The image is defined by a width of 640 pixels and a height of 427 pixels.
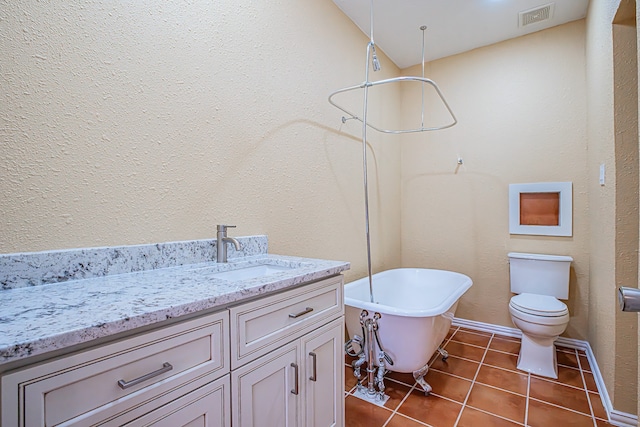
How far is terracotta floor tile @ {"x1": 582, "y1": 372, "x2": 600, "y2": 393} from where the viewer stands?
6.28ft

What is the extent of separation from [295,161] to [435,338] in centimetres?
137

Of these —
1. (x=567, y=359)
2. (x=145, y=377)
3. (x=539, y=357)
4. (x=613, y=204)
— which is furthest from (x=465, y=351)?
(x=145, y=377)

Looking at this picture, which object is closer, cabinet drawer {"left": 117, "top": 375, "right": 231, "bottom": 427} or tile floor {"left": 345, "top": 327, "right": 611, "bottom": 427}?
cabinet drawer {"left": 117, "top": 375, "right": 231, "bottom": 427}

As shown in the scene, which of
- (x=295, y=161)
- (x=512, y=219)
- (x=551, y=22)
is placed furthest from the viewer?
(x=512, y=219)

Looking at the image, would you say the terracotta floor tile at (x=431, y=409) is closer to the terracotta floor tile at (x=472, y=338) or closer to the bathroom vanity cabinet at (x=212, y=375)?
the bathroom vanity cabinet at (x=212, y=375)

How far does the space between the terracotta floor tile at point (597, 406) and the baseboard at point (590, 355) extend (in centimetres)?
2

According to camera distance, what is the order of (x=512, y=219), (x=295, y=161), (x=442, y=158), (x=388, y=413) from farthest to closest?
(x=442, y=158) < (x=512, y=219) < (x=295, y=161) < (x=388, y=413)

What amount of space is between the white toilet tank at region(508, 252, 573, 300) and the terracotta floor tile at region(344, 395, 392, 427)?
5.34 ft

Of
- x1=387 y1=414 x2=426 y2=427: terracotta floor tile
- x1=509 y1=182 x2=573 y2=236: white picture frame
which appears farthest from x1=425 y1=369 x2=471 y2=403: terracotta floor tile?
x1=509 y1=182 x2=573 y2=236: white picture frame

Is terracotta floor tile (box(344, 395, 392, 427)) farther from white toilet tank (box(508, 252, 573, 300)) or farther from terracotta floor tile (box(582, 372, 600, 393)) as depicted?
white toilet tank (box(508, 252, 573, 300))

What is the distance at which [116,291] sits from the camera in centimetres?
87

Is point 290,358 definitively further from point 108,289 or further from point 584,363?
point 584,363

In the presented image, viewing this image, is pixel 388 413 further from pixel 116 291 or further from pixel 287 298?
pixel 116 291

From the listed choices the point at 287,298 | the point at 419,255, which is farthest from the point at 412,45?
the point at 287,298
